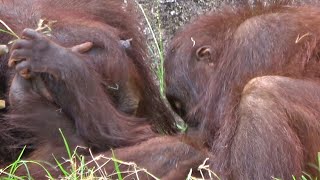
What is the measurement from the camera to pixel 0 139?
3.82 metres

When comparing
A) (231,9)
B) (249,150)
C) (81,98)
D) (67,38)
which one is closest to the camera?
(249,150)

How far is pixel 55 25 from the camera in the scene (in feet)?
12.8

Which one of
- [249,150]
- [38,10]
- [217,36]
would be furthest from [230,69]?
[38,10]

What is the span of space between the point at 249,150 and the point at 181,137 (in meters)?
0.48

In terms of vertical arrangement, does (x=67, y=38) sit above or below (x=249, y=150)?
above

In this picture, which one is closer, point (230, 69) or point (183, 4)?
point (230, 69)

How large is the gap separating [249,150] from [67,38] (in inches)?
37.8

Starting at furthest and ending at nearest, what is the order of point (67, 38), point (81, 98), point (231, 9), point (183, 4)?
point (183, 4) → point (231, 9) → point (67, 38) → point (81, 98)

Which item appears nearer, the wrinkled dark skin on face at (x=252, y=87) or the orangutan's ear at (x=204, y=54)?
the wrinkled dark skin on face at (x=252, y=87)

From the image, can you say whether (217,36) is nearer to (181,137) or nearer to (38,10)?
(181,137)

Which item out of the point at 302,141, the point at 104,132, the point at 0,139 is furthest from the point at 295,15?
the point at 0,139

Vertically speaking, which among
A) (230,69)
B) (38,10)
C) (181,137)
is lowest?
(181,137)

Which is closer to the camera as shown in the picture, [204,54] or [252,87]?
[252,87]

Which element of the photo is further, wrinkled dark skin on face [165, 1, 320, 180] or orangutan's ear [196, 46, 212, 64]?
orangutan's ear [196, 46, 212, 64]
